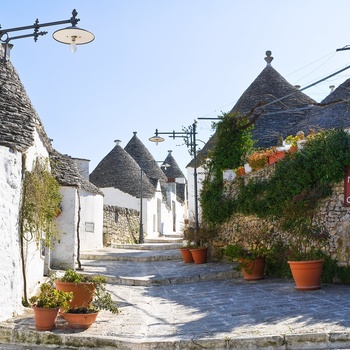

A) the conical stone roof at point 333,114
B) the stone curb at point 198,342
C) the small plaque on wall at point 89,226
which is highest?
the conical stone roof at point 333,114

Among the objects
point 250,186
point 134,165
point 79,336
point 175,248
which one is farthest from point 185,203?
point 79,336

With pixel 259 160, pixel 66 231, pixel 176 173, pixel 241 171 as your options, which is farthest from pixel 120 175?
pixel 259 160

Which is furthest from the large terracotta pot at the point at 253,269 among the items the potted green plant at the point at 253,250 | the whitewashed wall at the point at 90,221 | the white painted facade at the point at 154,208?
the white painted facade at the point at 154,208

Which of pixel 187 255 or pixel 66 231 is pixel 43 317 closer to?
pixel 66 231

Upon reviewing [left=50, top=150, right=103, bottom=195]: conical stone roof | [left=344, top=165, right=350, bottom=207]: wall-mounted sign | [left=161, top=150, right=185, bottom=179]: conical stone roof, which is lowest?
[left=344, top=165, right=350, bottom=207]: wall-mounted sign

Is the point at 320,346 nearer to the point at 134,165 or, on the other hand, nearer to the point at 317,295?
the point at 317,295

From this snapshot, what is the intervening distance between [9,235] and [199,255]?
8.16m

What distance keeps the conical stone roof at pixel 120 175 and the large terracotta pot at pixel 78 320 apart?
70.6 feet

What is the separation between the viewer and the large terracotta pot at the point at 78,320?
620 cm

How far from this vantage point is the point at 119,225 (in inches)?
885

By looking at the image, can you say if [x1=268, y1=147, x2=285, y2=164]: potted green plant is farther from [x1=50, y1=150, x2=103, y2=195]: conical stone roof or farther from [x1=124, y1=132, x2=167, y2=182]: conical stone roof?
[x1=124, y1=132, x2=167, y2=182]: conical stone roof

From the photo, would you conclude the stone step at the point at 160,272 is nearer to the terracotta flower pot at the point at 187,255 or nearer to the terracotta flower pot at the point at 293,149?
the terracotta flower pot at the point at 187,255

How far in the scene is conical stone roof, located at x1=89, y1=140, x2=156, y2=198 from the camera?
28.3 meters

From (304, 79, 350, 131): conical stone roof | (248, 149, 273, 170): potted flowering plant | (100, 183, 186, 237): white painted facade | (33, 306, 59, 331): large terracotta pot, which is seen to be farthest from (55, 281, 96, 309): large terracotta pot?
(100, 183, 186, 237): white painted facade
